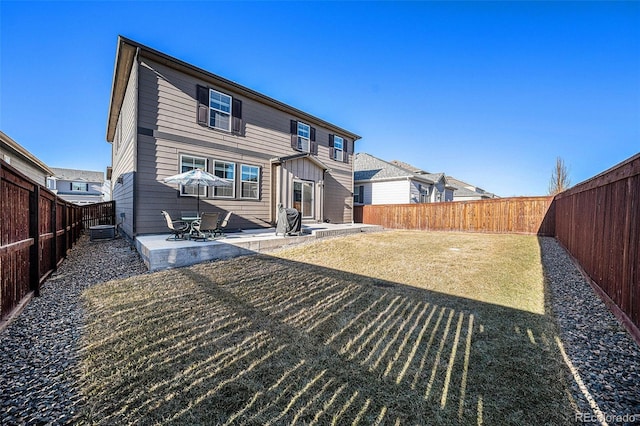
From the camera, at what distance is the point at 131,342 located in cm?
256

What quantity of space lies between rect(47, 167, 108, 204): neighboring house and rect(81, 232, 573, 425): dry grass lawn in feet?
132

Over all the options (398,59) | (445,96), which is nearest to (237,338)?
(398,59)

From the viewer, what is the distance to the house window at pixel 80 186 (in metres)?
35.6

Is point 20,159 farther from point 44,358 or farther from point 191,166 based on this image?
point 44,358

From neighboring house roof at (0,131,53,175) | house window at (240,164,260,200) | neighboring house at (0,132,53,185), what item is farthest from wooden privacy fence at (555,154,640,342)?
neighboring house roof at (0,131,53,175)

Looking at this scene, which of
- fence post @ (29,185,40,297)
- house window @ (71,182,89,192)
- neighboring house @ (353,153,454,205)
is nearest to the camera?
fence post @ (29,185,40,297)

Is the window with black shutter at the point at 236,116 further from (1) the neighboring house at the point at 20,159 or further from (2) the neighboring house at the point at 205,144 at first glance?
(1) the neighboring house at the point at 20,159

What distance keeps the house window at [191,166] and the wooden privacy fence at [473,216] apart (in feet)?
36.5

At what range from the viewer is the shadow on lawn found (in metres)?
1.72

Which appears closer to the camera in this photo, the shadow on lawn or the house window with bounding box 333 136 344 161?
the shadow on lawn

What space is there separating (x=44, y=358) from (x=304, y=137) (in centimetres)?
1142

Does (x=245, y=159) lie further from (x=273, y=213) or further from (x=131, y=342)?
(x=131, y=342)

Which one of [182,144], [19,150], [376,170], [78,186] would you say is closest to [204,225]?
[182,144]

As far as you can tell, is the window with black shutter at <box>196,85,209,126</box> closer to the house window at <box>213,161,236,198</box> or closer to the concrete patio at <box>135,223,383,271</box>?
the house window at <box>213,161,236,198</box>
